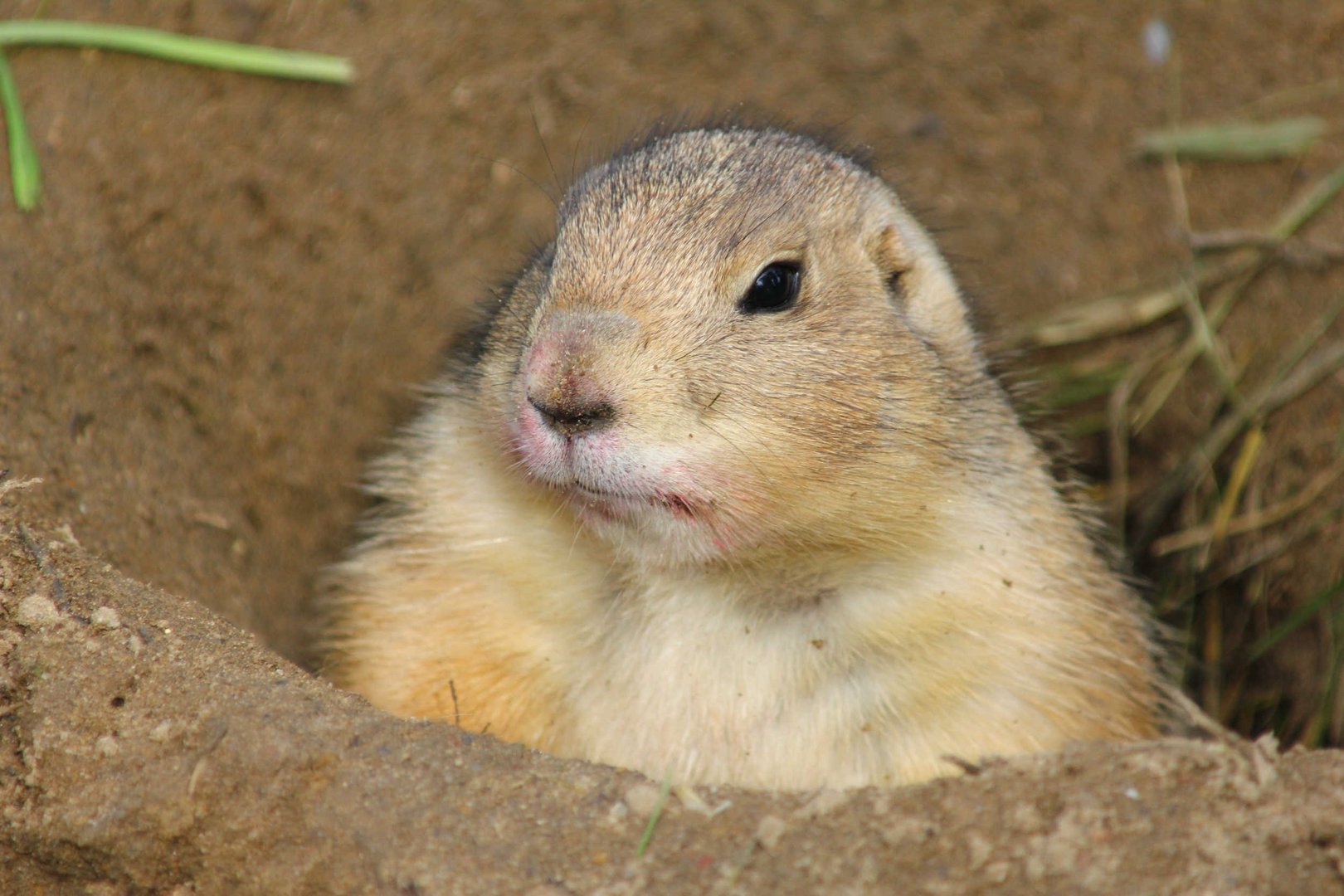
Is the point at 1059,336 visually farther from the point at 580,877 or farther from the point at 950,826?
the point at 580,877

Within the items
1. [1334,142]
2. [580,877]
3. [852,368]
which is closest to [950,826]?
[580,877]

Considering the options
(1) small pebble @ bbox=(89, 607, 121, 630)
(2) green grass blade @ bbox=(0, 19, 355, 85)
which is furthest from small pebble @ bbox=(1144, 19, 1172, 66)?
(1) small pebble @ bbox=(89, 607, 121, 630)

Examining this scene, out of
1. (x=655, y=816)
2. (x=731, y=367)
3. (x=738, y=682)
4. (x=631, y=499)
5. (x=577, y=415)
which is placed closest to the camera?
(x=655, y=816)

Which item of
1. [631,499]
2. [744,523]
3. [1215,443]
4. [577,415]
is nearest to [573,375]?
[577,415]

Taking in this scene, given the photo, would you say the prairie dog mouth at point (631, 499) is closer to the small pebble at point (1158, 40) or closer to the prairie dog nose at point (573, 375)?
the prairie dog nose at point (573, 375)

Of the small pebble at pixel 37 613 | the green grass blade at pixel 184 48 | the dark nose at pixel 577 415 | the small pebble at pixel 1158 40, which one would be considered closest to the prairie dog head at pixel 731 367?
the dark nose at pixel 577 415

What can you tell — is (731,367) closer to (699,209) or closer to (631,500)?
(631,500)
